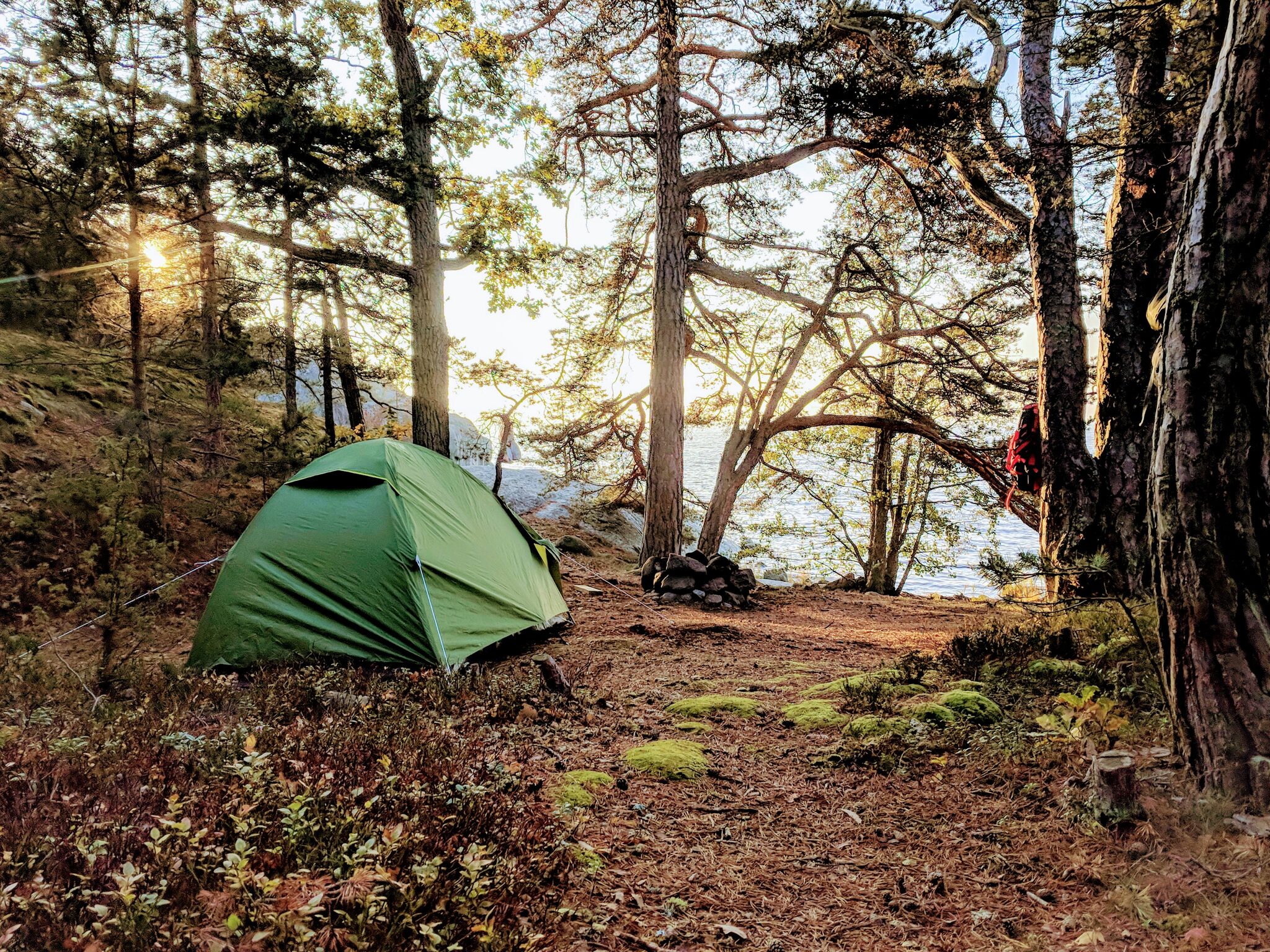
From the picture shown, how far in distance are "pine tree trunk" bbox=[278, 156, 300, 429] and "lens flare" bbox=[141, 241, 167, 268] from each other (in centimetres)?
149

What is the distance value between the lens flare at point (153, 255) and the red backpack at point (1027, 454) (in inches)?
412

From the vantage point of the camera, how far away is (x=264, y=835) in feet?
8.36

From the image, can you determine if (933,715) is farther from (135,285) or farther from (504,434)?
(504,434)

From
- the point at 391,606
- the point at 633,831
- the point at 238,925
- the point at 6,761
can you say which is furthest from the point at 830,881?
the point at 391,606

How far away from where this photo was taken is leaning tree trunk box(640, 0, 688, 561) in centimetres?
1135

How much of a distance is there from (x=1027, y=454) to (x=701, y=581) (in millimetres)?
4997

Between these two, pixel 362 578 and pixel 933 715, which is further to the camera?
pixel 362 578

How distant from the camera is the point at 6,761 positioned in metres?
3.13

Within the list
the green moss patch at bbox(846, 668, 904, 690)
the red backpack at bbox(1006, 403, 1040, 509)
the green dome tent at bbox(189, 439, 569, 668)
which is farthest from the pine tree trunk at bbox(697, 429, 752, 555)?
the green moss patch at bbox(846, 668, 904, 690)

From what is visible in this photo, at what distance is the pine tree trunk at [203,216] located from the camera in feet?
25.7

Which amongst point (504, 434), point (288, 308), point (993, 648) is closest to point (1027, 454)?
point (993, 648)

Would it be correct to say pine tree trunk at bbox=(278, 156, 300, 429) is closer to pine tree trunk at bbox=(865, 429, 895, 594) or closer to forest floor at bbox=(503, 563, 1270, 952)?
forest floor at bbox=(503, 563, 1270, 952)

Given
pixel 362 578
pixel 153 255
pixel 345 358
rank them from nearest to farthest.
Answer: pixel 362 578
pixel 153 255
pixel 345 358

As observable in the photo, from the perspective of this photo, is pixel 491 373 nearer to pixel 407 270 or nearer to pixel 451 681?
pixel 407 270
